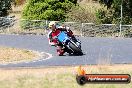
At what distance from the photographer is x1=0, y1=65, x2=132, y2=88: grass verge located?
46.5 feet

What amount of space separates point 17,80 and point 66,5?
2461 centimetres

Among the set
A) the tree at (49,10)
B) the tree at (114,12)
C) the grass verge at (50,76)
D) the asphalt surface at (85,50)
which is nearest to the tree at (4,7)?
the tree at (49,10)

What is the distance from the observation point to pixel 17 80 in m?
15.2

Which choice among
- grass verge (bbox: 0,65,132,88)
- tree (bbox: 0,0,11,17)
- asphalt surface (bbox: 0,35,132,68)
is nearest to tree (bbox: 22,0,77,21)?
asphalt surface (bbox: 0,35,132,68)

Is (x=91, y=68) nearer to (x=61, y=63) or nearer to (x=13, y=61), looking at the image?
(x=61, y=63)

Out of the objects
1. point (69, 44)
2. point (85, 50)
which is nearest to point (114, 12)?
point (85, 50)

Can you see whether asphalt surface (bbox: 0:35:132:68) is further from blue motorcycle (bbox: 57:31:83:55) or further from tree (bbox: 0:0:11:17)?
tree (bbox: 0:0:11:17)

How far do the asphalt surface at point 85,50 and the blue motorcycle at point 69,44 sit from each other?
0.34m

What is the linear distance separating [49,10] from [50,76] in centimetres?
2346

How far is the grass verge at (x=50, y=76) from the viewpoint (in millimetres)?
14180

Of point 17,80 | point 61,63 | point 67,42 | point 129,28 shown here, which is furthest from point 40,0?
point 17,80

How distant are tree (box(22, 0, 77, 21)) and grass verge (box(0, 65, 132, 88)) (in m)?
20.7

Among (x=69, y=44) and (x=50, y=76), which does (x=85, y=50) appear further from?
(x=50, y=76)

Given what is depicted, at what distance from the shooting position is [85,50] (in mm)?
26188
